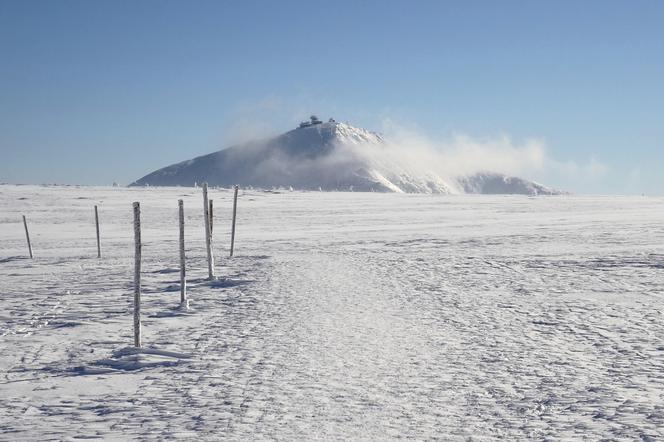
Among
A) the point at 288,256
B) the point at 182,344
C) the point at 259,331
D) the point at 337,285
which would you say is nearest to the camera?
the point at 182,344

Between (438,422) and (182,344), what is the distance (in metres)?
5.12

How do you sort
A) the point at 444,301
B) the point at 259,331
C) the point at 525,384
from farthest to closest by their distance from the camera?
the point at 444,301
the point at 259,331
the point at 525,384

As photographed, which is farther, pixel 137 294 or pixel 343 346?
pixel 137 294

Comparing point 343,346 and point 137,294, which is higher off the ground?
point 137,294

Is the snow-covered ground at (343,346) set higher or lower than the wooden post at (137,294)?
lower

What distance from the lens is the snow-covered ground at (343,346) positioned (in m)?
6.79

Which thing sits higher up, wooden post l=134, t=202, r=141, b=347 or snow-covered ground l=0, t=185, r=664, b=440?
wooden post l=134, t=202, r=141, b=347

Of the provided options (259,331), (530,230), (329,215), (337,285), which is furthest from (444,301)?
(329,215)

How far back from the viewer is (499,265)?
20.3m

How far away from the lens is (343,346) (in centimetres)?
1020

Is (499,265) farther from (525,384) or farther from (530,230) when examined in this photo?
(530,230)

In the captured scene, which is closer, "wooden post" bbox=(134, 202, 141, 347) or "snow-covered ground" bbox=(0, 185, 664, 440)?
"snow-covered ground" bbox=(0, 185, 664, 440)

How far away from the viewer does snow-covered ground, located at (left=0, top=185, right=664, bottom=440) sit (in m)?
6.79

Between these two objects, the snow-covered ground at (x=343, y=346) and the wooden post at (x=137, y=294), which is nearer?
the snow-covered ground at (x=343, y=346)
